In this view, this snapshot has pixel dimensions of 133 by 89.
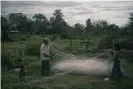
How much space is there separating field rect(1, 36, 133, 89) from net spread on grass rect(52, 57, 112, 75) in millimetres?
64

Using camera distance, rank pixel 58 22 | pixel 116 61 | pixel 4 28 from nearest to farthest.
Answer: pixel 116 61, pixel 58 22, pixel 4 28

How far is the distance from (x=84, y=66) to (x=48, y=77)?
21.5 inches

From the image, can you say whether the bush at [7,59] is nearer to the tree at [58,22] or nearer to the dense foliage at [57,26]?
the dense foliage at [57,26]

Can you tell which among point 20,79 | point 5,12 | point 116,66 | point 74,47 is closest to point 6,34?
point 5,12

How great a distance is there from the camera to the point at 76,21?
A: 16.9ft

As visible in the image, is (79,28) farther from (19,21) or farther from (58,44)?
(19,21)

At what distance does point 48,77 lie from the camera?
203 inches

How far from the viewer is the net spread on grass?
509cm

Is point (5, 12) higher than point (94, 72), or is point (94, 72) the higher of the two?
point (5, 12)

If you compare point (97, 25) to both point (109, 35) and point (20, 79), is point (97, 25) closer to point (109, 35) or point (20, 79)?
point (109, 35)

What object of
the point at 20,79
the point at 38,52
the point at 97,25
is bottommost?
the point at 20,79

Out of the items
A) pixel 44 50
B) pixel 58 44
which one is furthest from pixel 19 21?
pixel 58 44

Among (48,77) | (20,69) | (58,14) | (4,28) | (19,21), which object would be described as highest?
(58,14)

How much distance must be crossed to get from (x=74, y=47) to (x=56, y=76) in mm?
497
